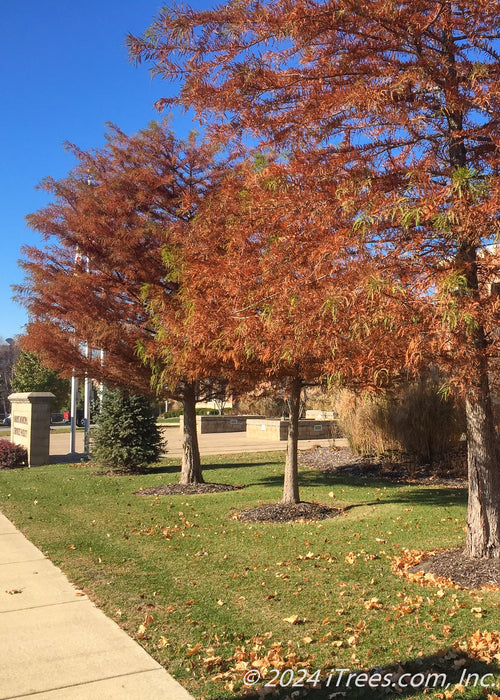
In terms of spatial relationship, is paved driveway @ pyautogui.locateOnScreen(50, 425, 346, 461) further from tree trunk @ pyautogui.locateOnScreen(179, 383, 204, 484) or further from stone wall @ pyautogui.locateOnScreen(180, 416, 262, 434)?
tree trunk @ pyautogui.locateOnScreen(179, 383, 204, 484)

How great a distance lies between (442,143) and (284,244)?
1.90m

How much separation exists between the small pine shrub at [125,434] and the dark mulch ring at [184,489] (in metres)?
2.76

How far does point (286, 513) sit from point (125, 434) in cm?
692

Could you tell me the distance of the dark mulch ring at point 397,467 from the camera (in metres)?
13.6

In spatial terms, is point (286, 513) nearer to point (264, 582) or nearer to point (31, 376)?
point (264, 582)

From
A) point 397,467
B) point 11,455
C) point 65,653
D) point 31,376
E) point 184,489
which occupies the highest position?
point 31,376

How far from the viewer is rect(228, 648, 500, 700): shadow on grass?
12.7ft

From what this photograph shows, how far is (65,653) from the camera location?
4.62 metres

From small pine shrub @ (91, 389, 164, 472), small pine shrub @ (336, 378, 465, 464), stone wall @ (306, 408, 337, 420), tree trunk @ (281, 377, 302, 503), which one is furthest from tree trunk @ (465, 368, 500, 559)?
stone wall @ (306, 408, 337, 420)

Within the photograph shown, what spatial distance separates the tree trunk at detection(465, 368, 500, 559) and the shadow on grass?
223 cm

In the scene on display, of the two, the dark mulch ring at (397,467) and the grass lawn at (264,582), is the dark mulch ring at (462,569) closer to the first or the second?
the grass lawn at (264,582)

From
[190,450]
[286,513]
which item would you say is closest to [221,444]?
[190,450]

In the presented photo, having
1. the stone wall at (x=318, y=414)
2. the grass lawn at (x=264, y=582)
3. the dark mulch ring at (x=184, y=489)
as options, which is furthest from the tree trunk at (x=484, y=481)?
the stone wall at (x=318, y=414)

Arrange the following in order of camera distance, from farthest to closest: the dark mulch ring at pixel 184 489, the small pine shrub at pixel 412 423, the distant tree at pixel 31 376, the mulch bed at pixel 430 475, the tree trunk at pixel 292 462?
the distant tree at pixel 31 376 → the small pine shrub at pixel 412 423 → the dark mulch ring at pixel 184 489 → the tree trunk at pixel 292 462 → the mulch bed at pixel 430 475
